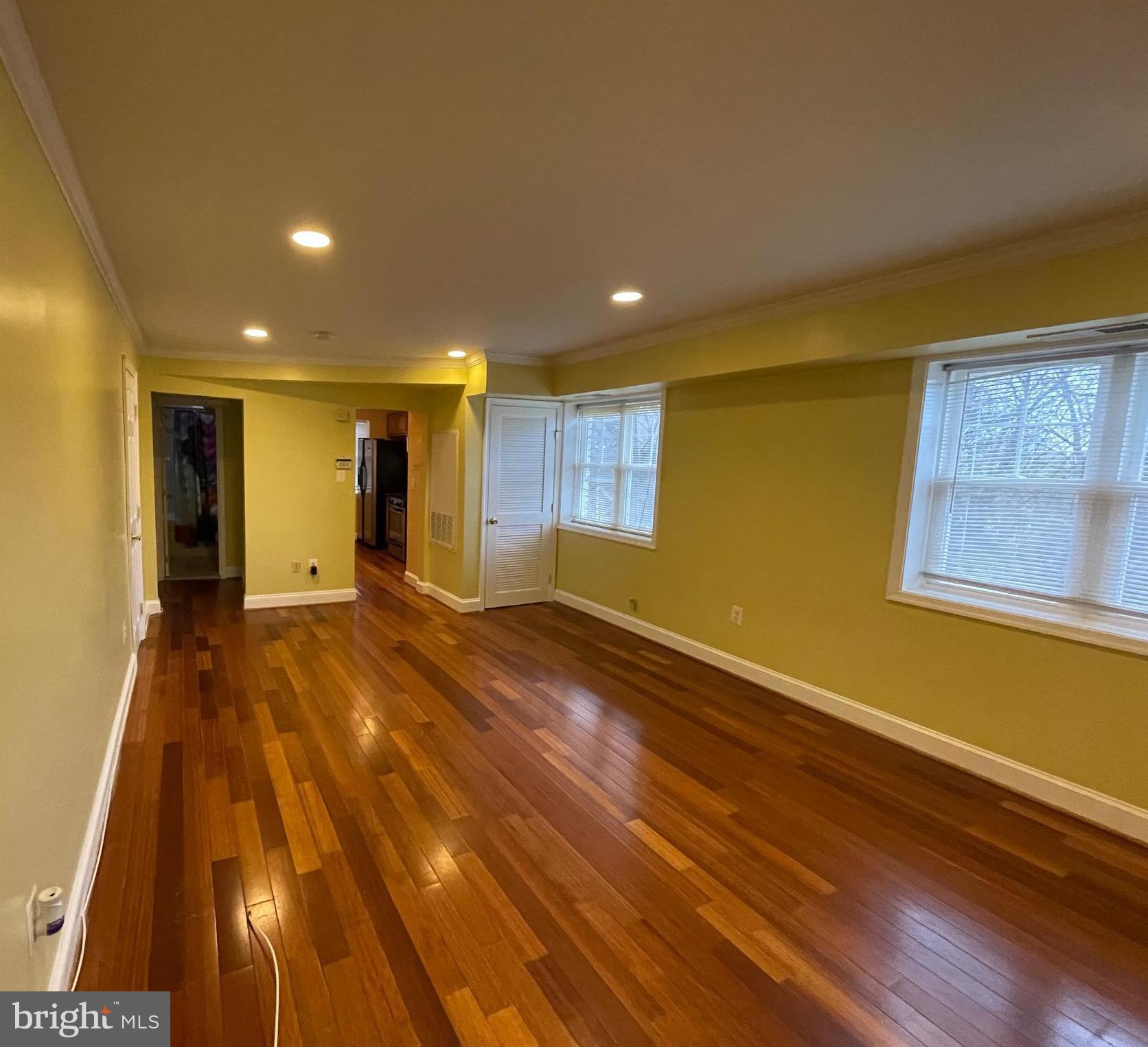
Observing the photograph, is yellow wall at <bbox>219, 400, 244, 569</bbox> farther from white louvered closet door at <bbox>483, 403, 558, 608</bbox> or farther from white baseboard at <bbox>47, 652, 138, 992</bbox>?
white baseboard at <bbox>47, 652, 138, 992</bbox>

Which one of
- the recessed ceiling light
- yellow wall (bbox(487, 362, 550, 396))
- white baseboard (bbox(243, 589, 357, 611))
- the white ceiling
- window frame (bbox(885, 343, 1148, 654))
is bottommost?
white baseboard (bbox(243, 589, 357, 611))

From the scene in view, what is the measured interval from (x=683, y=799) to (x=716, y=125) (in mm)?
2488

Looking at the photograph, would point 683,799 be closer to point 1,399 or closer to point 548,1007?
point 548,1007

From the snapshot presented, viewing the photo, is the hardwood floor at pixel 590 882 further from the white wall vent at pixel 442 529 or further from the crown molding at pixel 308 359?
the crown molding at pixel 308 359

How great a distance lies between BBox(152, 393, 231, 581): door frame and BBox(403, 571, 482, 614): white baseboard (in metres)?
2.01

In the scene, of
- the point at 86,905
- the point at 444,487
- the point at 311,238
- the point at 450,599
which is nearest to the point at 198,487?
the point at 444,487

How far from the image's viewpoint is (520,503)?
18.7ft

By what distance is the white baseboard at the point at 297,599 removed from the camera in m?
5.51

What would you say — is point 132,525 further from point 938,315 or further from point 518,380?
point 938,315

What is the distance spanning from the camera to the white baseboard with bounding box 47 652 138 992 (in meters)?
1.60

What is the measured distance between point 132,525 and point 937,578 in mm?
4960

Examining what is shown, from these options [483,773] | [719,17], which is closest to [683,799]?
[483,773]

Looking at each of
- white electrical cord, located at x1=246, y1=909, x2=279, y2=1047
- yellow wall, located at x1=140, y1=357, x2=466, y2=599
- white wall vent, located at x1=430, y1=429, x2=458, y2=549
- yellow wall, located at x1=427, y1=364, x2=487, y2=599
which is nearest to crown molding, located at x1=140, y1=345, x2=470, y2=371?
yellow wall, located at x1=140, y1=357, x2=466, y2=599

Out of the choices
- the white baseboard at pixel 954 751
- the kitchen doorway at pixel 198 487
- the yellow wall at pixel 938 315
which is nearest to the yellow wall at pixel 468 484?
the yellow wall at pixel 938 315
